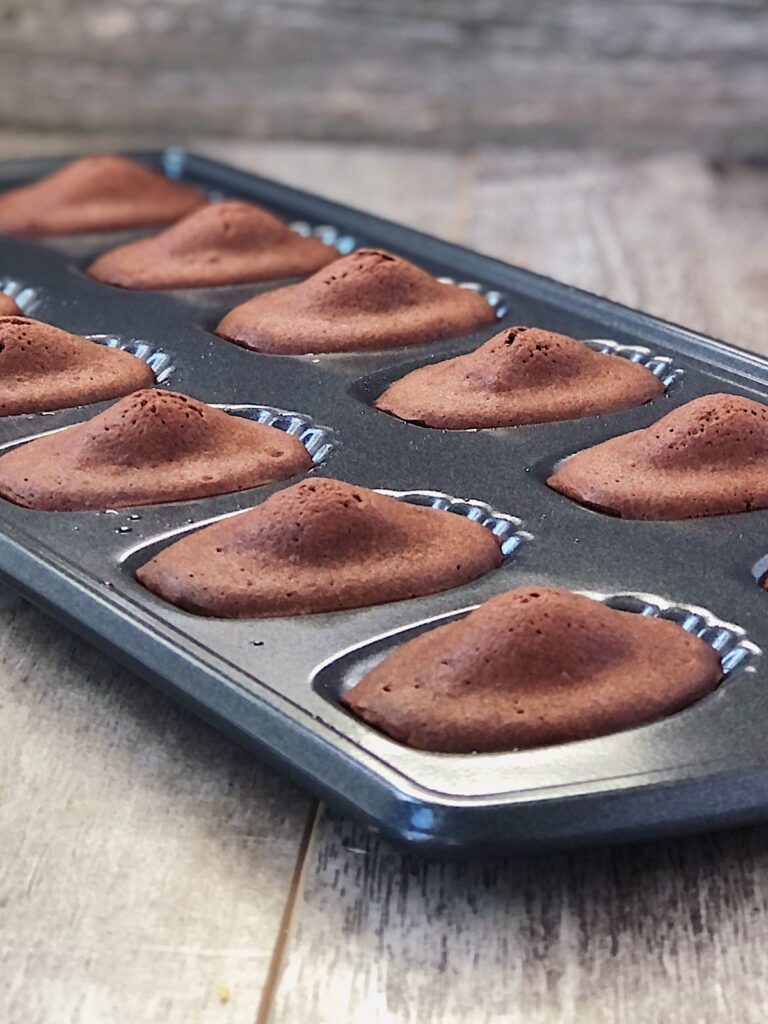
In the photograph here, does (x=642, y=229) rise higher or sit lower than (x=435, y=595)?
lower

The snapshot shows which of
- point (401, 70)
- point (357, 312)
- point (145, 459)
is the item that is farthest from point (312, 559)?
point (401, 70)

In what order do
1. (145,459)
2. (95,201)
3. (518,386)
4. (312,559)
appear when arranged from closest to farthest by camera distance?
(312,559)
(145,459)
(518,386)
(95,201)

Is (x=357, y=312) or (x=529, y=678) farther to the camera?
(x=357, y=312)

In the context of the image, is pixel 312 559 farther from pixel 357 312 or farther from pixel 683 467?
pixel 357 312

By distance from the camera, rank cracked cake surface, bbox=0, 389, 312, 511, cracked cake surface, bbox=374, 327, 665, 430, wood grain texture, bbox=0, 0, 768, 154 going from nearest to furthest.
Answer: cracked cake surface, bbox=0, 389, 312, 511
cracked cake surface, bbox=374, 327, 665, 430
wood grain texture, bbox=0, 0, 768, 154

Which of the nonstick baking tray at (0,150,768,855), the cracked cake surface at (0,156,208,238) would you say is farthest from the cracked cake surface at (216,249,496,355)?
the cracked cake surface at (0,156,208,238)

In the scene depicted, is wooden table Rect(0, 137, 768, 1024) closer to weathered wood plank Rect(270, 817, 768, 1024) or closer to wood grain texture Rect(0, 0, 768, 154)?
weathered wood plank Rect(270, 817, 768, 1024)

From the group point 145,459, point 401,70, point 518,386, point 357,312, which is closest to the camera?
point 145,459
